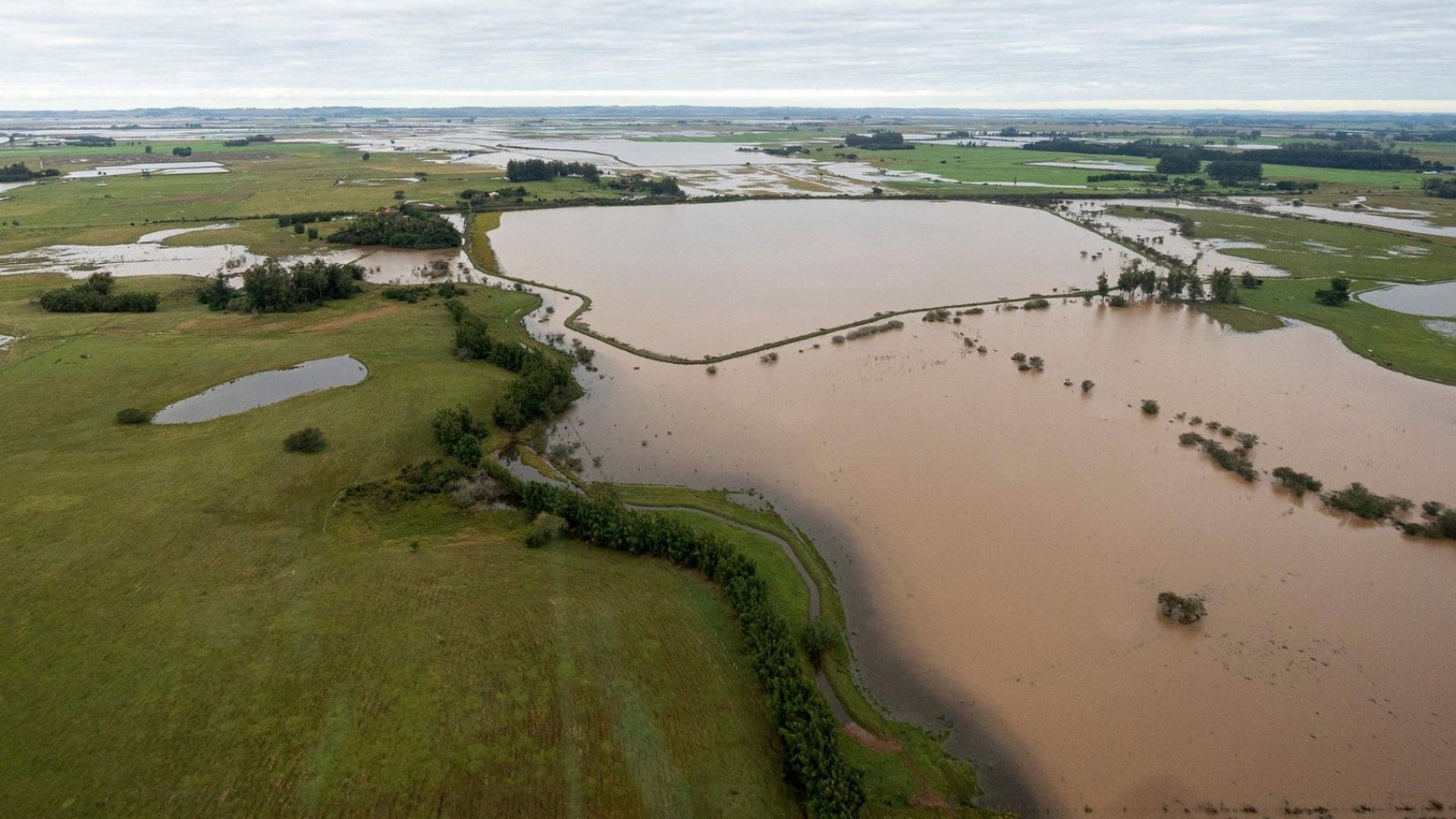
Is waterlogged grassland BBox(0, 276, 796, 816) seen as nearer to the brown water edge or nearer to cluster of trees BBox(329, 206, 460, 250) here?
the brown water edge

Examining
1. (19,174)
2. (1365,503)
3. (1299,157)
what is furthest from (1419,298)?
(19,174)

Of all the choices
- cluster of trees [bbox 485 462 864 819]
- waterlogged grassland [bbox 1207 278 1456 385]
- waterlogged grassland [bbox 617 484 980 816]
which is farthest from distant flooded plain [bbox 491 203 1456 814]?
cluster of trees [bbox 485 462 864 819]

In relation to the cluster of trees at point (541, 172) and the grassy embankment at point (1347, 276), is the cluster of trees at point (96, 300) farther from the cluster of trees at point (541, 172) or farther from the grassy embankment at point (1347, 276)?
the grassy embankment at point (1347, 276)

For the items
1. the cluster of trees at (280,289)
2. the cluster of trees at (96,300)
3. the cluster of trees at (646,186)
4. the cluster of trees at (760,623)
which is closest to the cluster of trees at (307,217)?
the cluster of trees at (280,289)

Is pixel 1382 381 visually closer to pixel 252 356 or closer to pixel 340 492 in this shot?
pixel 340 492

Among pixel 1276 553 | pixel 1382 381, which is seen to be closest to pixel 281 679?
pixel 1276 553
